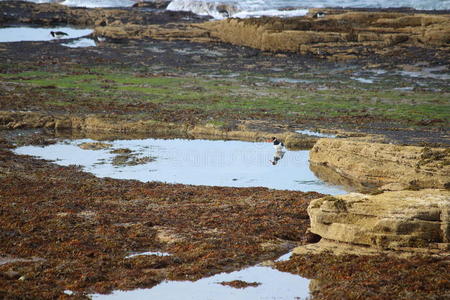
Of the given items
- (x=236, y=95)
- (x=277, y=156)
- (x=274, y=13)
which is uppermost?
(x=274, y=13)

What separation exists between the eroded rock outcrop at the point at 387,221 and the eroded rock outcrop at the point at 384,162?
615 centimetres

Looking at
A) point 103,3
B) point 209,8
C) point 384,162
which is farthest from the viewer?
point 103,3

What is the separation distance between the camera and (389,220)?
14.1 metres

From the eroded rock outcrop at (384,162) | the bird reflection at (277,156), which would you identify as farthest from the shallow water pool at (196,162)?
the eroded rock outcrop at (384,162)

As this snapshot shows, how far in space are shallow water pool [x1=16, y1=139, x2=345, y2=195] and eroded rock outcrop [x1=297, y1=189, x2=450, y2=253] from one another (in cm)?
722

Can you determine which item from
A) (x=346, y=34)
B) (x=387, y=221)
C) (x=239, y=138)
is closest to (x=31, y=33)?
(x=346, y=34)

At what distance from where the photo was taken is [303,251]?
14.7 meters

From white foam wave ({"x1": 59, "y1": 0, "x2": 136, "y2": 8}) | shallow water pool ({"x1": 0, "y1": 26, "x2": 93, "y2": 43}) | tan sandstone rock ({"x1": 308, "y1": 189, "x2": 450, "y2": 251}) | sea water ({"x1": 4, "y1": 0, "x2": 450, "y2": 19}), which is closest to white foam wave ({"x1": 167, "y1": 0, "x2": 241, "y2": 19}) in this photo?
sea water ({"x1": 4, "y1": 0, "x2": 450, "y2": 19})

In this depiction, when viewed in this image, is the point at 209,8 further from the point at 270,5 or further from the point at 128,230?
the point at 128,230

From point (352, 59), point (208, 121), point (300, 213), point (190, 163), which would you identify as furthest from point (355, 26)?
point (300, 213)

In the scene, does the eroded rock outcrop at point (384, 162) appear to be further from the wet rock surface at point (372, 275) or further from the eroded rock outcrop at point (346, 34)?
the eroded rock outcrop at point (346, 34)

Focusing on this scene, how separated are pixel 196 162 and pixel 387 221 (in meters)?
13.3

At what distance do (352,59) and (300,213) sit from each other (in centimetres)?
3441

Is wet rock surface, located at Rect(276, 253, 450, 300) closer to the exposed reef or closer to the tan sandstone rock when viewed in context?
the tan sandstone rock
